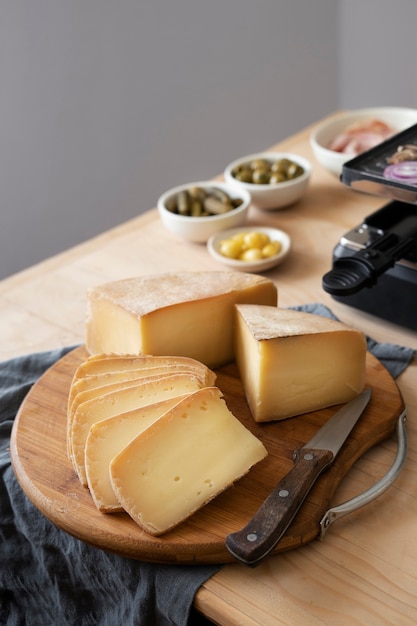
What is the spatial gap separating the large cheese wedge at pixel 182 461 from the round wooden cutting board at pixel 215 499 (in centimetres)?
3

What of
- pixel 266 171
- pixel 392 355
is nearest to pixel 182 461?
pixel 392 355

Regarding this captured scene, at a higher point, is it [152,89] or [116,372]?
[116,372]

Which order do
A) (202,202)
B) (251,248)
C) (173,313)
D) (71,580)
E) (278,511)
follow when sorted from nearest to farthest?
(278,511) → (71,580) → (173,313) → (251,248) → (202,202)

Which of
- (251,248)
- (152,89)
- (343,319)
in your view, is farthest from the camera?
(152,89)

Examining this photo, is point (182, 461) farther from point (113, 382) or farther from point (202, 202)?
point (202, 202)

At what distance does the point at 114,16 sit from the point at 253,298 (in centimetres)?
219

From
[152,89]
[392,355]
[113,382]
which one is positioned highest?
[113,382]

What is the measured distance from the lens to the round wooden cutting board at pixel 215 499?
979 mm

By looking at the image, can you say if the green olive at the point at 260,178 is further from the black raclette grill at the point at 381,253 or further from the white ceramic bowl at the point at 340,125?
the black raclette grill at the point at 381,253

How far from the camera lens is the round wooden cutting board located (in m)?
0.98

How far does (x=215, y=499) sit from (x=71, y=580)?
0.78ft

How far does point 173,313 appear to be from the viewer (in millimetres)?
1258

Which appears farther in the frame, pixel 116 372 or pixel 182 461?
pixel 116 372

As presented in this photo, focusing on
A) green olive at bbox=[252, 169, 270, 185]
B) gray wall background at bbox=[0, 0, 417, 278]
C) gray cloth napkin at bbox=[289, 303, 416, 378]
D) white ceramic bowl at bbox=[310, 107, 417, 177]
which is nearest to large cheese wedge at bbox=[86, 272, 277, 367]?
gray cloth napkin at bbox=[289, 303, 416, 378]
